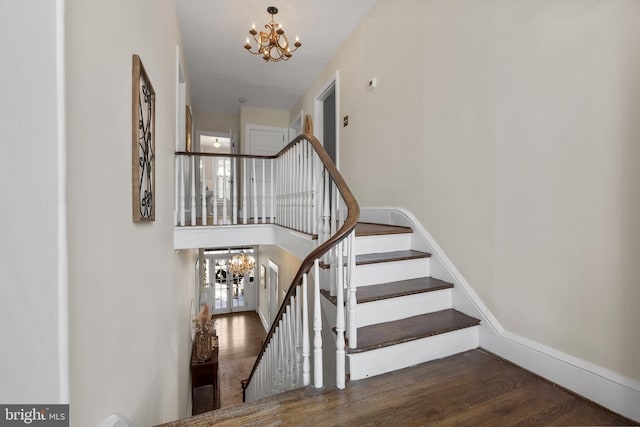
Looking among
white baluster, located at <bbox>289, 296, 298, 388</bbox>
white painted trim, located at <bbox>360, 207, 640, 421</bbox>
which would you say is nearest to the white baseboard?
white painted trim, located at <bbox>360, 207, 640, 421</bbox>

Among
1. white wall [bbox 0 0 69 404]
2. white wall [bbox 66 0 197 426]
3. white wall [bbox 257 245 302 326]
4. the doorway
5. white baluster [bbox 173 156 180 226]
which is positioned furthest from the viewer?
the doorway

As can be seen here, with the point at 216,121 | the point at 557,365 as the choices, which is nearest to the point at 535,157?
the point at 557,365

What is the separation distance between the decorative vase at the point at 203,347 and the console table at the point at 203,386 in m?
0.07

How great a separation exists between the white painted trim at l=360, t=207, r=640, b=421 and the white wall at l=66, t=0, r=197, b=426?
2.18m

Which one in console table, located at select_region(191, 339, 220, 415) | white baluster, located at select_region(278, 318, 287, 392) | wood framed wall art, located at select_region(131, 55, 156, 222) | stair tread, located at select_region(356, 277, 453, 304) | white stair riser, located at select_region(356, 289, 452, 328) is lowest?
console table, located at select_region(191, 339, 220, 415)

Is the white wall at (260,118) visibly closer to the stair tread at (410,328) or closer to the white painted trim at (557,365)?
the white painted trim at (557,365)

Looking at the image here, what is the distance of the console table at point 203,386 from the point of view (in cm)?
409

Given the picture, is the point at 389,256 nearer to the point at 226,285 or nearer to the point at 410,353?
the point at 410,353

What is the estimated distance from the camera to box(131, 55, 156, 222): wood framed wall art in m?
1.36

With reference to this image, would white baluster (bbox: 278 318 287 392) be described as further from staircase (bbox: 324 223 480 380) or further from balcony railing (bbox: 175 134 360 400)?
staircase (bbox: 324 223 480 380)

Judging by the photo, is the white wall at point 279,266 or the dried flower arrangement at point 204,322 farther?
the white wall at point 279,266

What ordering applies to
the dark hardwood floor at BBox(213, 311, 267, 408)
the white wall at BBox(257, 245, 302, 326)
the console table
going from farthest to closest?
the dark hardwood floor at BBox(213, 311, 267, 408) → the white wall at BBox(257, 245, 302, 326) → the console table

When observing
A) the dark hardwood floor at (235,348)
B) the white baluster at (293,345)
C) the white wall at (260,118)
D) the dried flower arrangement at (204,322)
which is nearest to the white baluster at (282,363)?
the white baluster at (293,345)

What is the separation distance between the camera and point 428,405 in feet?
4.67
